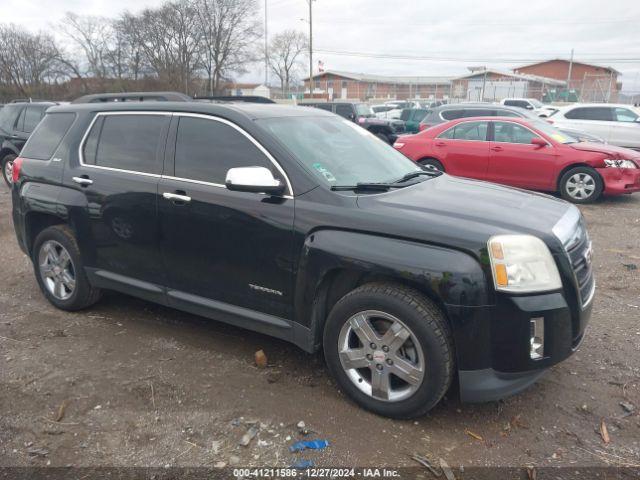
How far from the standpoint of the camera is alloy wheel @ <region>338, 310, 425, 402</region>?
2793 mm

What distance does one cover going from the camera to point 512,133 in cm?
933

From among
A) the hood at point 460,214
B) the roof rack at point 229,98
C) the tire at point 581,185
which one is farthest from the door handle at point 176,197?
the tire at point 581,185

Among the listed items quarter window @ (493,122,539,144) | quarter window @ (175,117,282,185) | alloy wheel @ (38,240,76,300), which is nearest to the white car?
quarter window @ (493,122,539,144)

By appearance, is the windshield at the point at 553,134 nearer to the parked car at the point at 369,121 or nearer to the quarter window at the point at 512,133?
the quarter window at the point at 512,133

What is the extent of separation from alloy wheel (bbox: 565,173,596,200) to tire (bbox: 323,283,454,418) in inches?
292

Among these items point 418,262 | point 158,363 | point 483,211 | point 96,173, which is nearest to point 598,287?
point 483,211

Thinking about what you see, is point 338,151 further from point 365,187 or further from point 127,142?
point 127,142

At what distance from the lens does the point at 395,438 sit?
277 centimetres

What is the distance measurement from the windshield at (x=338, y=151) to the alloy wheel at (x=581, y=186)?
604cm

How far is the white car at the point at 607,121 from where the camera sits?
45.4 ft

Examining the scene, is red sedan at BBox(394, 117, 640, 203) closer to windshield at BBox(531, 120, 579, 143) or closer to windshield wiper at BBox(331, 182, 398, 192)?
windshield at BBox(531, 120, 579, 143)

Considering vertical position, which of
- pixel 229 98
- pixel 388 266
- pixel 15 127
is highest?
pixel 229 98

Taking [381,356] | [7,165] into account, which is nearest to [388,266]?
[381,356]

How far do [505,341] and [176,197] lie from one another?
91.6 inches
